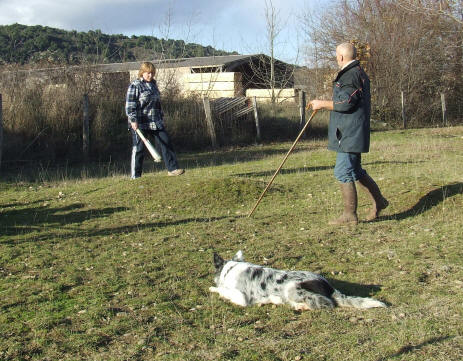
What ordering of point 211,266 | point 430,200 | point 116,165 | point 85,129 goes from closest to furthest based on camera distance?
point 211,266 → point 430,200 → point 116,165 → point 85,129

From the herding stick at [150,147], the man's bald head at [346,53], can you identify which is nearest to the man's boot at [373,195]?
the man's bald head at [346,53]

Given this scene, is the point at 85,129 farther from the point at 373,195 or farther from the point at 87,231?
the point at 373,195

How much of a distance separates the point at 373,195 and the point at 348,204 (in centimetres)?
40

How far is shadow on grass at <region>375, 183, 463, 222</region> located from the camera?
7082 mm

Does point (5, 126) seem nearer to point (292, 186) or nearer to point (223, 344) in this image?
point (292, 186)

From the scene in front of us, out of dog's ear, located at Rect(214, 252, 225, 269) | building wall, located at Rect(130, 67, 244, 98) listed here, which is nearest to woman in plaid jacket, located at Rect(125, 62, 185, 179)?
dog's ear, located at Rect(214, 252, 225, 269)

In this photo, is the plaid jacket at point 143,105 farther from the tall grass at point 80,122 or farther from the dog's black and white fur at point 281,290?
the tall grass at point 80,122

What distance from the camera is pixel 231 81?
28859mm

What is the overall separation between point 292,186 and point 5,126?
355 inches

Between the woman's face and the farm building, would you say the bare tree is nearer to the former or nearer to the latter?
the farm building

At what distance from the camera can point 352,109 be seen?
6156 millimetres

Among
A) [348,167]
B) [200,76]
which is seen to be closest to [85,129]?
[348,167]

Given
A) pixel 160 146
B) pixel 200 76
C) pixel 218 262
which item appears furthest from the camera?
pixel 200 76

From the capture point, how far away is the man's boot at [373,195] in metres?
6.58
